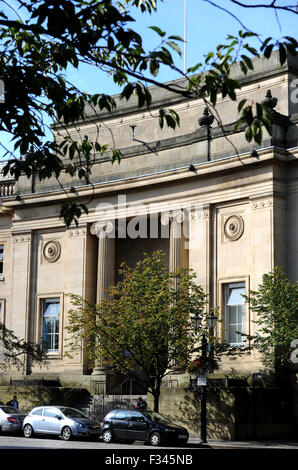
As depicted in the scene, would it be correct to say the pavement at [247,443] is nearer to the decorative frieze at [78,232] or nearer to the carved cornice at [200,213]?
the carved cornice at [200,213]

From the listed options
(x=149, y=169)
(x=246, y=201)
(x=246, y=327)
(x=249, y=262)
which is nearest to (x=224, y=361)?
(x=246, y=327)

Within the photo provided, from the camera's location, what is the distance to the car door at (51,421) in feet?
108

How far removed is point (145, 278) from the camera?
3650cm

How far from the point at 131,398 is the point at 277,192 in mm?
12130

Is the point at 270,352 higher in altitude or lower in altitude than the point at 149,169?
lower

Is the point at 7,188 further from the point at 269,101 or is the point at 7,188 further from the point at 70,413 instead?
the point at 70,413

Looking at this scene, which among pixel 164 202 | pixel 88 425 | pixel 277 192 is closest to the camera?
pixel 88 425

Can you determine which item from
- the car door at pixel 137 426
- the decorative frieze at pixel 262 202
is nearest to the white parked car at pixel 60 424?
the car door at pixel 137 426

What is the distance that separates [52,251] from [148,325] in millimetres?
14158

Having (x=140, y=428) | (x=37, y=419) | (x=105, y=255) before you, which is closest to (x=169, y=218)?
(x=105, y=255)

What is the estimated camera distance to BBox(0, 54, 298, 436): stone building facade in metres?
39.2

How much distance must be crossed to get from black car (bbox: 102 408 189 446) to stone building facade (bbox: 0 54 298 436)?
8308mm

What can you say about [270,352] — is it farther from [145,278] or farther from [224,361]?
[145,278]

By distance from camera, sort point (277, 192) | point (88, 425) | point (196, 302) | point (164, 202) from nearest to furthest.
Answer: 1. point (88, 425)
2. point (196, 302)
3. point (277, 192)
4. point (164, 202)
